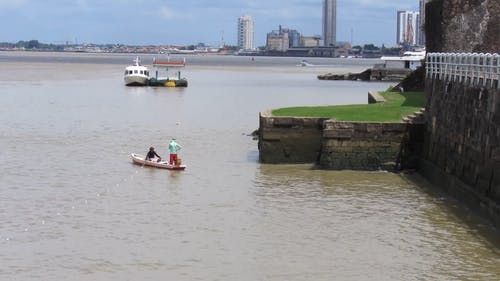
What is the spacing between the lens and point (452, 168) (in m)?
26.3

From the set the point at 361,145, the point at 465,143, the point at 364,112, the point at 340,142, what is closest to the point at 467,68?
the point at 465,143

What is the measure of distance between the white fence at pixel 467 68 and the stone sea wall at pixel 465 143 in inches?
8.7

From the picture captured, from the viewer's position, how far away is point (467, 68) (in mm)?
26656

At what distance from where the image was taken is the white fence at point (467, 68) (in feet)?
76.1

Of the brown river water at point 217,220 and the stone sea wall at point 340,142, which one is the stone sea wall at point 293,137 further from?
the brown river water at point 217,220

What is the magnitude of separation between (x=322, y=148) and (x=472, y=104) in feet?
23.0

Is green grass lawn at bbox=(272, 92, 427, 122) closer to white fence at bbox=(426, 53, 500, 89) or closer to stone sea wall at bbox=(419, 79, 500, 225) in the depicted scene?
stone sea wall at bbox=(419, 79, 500, 225)

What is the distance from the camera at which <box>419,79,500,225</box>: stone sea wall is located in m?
21.8

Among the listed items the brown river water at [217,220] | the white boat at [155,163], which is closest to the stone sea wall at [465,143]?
the brown river water at [217,220]

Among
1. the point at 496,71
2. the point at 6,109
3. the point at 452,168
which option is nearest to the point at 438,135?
the point at 452,168

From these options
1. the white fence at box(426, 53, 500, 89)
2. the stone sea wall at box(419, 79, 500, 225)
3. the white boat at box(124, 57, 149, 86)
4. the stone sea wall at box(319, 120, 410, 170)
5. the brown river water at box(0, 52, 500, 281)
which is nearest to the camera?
the brown river water at box(0, 52, 500, 281)

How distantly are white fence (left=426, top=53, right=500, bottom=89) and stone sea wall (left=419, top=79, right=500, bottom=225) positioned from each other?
0.72 feet

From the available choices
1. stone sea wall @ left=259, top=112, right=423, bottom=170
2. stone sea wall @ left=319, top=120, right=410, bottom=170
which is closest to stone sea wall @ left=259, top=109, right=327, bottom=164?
stone sea wall @ left=259, top=112, right=423, bottom=170

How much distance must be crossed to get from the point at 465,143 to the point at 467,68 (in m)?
2.78
